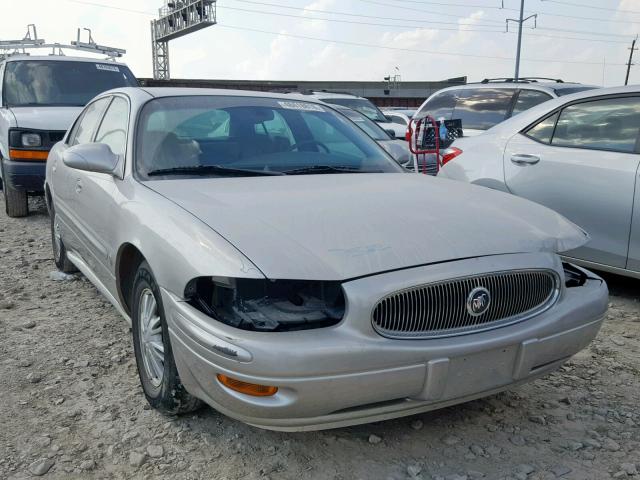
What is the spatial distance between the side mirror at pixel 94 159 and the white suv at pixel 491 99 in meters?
5.25

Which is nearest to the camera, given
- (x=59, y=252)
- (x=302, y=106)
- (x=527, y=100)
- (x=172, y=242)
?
(x=172, y=242)

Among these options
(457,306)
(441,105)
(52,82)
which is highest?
(52,82)

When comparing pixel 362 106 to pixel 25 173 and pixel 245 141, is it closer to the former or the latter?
pixel 25 173

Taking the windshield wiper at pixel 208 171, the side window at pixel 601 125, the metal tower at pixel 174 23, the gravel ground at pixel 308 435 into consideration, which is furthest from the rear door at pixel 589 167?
the metal tower at pixel 174 23

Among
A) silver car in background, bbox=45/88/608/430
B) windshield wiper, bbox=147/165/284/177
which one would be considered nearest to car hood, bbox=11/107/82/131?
silver car in background, bbox=45/88/608/430

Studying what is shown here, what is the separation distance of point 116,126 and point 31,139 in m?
3.88

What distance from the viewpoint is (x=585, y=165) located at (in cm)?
415

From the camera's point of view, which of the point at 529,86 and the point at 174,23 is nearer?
the point at 529,86

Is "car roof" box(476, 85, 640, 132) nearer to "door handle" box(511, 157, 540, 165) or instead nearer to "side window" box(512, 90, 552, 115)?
"door handle" box(511, 157, 540, 165)

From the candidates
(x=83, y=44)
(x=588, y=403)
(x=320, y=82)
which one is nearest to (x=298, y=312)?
(x=588, y=403)

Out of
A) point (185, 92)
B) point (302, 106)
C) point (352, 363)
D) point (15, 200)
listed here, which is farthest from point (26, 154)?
point (352, 363)

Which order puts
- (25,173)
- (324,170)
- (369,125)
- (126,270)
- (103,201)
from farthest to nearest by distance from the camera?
1. (369,125)
2. (25,173)
3. (324,170)
4. (103,201)
5. (126,270)

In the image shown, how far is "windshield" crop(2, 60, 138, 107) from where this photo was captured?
25.1 feet

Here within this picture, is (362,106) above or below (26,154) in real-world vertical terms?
above
